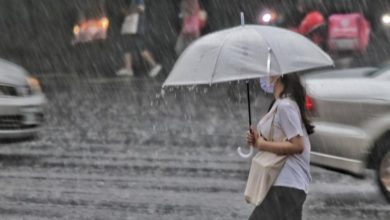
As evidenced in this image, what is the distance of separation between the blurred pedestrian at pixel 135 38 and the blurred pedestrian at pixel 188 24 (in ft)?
2.14

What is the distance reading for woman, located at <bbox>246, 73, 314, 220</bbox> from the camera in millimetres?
5199

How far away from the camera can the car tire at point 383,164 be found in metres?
8.47

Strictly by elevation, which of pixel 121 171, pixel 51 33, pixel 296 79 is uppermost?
pixel 296 79

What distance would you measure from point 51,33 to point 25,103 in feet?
35.9

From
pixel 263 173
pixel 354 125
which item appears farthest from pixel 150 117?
pixel 263 173

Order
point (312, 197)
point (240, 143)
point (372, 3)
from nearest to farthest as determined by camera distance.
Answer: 1. point (312, 197)
2. point (240, 143)
3. point (372, 3)

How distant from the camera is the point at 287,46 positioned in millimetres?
5289

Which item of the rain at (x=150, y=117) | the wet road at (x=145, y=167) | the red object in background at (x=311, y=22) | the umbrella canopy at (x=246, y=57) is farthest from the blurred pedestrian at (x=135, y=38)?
the umbrella canopy at (x=246, y=57)

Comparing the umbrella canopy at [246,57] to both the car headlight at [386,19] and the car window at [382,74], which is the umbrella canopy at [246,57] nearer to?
the car window at [382,74]

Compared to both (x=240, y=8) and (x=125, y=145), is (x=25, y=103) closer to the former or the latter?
(x=125, y=145)

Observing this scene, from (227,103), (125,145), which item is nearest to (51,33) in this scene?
(227,103)

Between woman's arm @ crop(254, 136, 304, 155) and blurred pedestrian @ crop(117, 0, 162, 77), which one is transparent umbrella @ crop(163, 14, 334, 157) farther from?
blurred pedestrian @ crop(117, 0, 162, 77)

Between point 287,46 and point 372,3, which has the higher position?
point 287,46

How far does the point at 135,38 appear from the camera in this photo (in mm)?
19312
